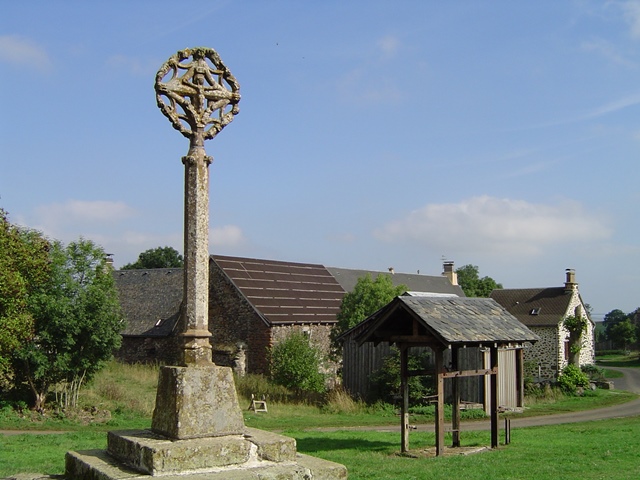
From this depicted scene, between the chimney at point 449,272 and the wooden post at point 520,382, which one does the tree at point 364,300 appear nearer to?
the wooden post at point 520,382

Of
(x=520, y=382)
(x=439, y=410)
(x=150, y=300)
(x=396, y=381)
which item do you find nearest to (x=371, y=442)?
(x=439, y=410)

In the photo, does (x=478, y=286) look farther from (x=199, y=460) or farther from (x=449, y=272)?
(x=199, y=460)

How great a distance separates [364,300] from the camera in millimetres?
30641

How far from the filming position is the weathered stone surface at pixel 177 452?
20.5 feet

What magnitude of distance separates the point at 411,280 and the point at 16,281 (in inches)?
1462

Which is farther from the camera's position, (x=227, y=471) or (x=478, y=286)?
(x=478, y=286)

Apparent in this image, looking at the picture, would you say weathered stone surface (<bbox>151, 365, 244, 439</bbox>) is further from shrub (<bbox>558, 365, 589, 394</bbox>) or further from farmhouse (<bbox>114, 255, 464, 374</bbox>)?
shrub (<bbox>558, 365, 589, 394</bbox>)

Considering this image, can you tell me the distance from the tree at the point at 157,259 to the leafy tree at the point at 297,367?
48840mm

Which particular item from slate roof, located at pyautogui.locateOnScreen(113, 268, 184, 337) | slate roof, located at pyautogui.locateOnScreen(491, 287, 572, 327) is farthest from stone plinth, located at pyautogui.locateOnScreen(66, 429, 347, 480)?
slate roof, located at pyautogui.locateOnScreen(491, 287, 572, 327)

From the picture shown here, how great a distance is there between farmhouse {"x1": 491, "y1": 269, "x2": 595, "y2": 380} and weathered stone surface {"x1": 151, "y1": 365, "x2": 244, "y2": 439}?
33275 mm

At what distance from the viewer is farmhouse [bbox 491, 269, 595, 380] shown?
40.4 m

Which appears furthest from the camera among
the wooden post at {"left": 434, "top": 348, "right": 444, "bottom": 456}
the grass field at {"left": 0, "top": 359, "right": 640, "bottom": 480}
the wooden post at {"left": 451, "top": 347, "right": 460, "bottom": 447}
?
the wooden post at {"left": 451, "top": 347, "right": 460, "bottom": 447}

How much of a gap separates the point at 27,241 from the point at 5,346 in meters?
3.90

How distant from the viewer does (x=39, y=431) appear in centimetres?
1927
